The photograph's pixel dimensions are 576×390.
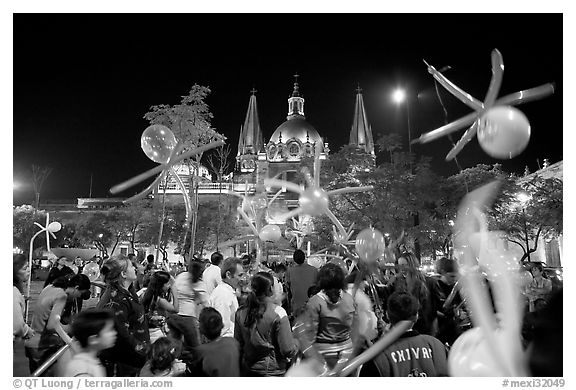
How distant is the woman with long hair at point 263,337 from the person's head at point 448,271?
2.77 meters

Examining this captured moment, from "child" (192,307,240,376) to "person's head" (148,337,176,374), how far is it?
25 centimetres

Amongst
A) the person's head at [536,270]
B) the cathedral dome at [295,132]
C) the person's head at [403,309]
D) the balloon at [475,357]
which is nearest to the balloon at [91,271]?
the person's head at [536,270]

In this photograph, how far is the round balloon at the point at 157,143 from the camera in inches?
259

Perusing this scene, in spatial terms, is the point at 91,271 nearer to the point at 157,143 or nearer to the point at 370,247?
the point at 157,143

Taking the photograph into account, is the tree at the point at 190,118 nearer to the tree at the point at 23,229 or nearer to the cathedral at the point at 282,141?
the tree at the point at 23,229

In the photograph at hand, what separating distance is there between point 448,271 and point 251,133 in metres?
86.4

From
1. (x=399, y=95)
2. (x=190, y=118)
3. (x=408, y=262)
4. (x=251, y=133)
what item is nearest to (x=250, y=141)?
(x=251, y=133)

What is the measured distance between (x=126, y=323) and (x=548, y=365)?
13.3ft

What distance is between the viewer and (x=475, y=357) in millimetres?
2287

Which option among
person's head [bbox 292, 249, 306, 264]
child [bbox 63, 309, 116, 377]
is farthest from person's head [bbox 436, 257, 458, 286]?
child [bbox 63, 309, 116, 377]

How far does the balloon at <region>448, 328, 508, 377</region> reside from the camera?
7.43 ft

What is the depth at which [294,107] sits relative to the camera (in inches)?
3718
